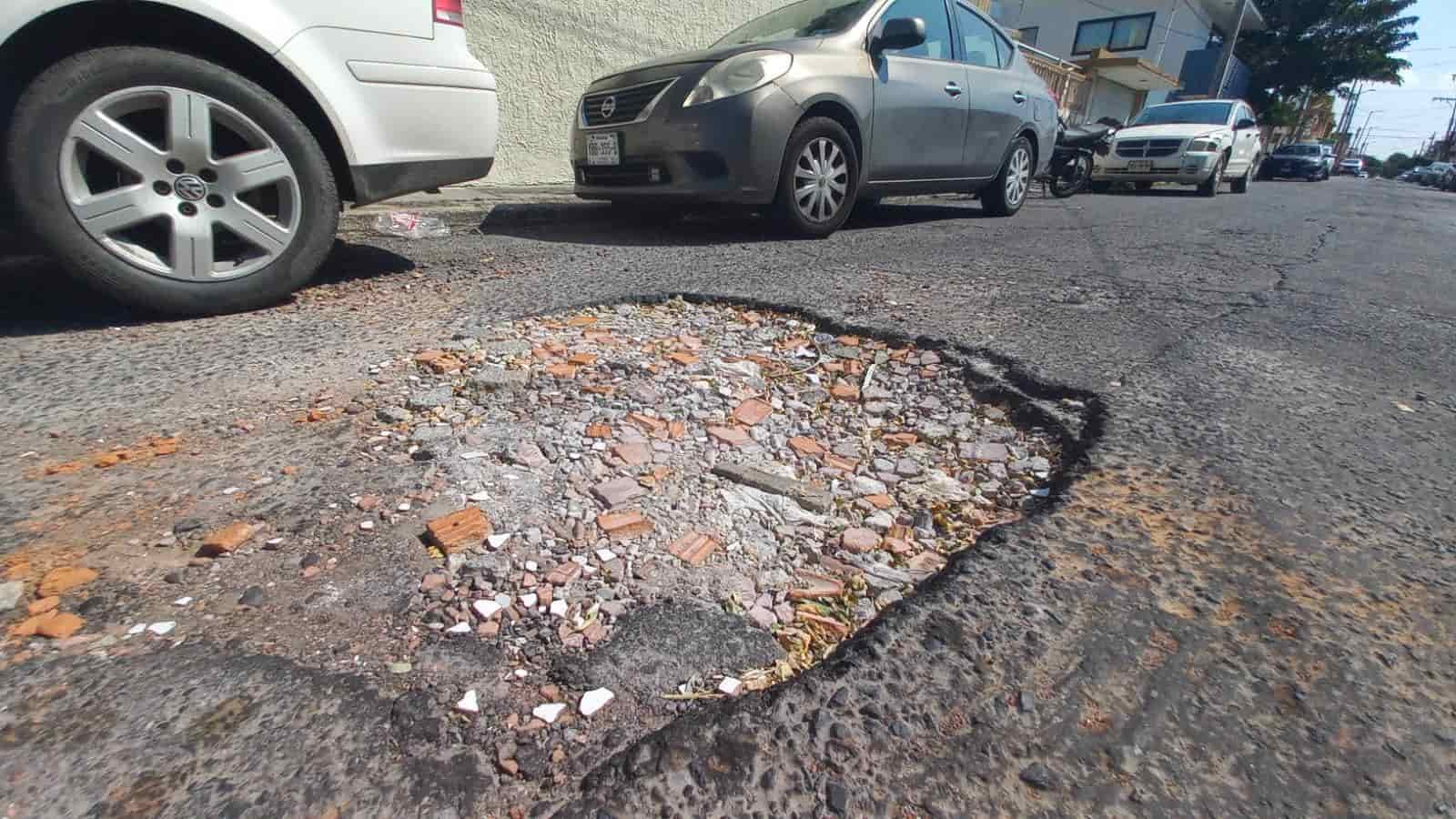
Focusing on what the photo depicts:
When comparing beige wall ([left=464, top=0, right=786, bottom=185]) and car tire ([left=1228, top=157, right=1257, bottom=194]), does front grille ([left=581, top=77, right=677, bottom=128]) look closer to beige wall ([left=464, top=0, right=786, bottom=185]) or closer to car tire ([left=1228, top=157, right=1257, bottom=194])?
beige wall ([left=464, top=0, right=786, bottom=185])

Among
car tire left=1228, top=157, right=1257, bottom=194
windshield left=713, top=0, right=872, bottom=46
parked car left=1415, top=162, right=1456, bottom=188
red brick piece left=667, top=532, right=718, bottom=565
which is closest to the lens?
red brick piece left=667, top=532, right=718, bottom=565

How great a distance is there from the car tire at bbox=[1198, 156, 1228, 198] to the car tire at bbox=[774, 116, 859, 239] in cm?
1011

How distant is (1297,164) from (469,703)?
37.5m

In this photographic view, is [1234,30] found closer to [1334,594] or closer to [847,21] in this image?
[847,21]

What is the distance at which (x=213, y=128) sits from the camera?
8.35 feet

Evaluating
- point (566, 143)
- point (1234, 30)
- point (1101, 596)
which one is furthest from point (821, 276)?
point (1234, 30)

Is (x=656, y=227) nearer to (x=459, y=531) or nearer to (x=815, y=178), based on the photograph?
(x=815, y=178)

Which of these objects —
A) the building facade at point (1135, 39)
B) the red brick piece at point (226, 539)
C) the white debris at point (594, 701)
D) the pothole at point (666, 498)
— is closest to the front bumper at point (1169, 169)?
the pothole at point (666, 498)

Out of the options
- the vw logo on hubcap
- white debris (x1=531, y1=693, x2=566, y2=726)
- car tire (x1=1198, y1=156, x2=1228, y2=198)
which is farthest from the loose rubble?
car tire (x1=1198, y1=156, x2=1228, y2=198)

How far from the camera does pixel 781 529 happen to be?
5.04 feet

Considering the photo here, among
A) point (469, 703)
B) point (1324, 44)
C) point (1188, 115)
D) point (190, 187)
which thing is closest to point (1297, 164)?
point (1324, 44)

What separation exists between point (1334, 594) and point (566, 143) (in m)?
6.54

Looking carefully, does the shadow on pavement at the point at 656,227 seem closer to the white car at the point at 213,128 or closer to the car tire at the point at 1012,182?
A: the car tire at the point at 1012,182

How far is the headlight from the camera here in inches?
157
